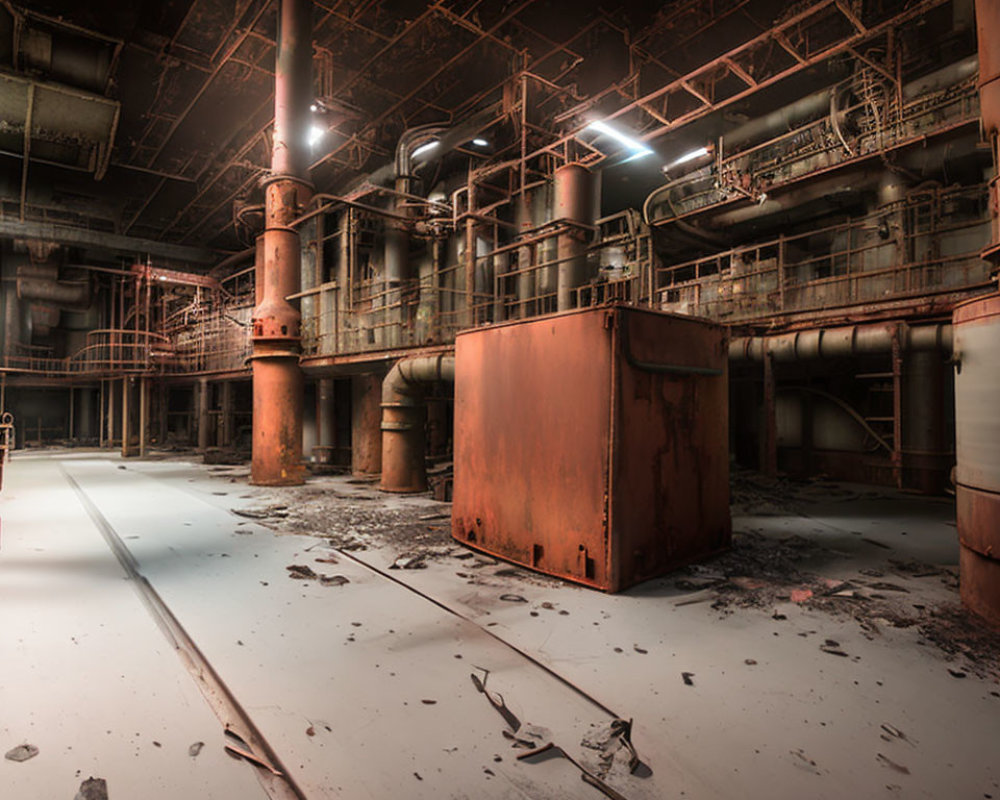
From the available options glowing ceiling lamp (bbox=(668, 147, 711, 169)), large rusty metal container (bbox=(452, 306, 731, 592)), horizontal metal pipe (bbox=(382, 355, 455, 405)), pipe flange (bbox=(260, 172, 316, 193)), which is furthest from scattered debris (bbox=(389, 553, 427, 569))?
glowing ceiling lamp (bbox=(668, 147, 711, 169))

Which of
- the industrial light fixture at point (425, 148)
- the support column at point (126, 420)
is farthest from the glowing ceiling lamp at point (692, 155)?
the support column at point (126, 420)

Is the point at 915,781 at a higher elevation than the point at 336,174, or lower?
lower

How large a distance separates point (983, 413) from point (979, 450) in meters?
0.22

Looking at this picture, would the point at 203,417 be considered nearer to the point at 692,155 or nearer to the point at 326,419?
the point at 326,419

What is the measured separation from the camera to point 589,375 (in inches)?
156

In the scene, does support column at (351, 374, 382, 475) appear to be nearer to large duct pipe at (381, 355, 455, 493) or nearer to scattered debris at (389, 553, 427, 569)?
large duct pipe at (381, 355, 455, 493)

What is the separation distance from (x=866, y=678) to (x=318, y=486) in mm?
8509

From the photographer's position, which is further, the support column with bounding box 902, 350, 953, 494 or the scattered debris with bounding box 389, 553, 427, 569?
the support column with bounding box 902, 350, 953, 494

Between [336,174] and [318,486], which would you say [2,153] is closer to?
[336,174]

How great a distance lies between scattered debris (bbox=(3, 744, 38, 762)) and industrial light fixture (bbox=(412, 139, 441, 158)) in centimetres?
1236

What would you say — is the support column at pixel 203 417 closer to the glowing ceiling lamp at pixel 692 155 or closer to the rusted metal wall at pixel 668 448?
the glowing ceiling lamp at pixel 692 155

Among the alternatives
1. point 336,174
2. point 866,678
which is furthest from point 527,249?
point 866,678

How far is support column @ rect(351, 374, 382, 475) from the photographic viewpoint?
10945mm

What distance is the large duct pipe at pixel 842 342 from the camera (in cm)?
712
